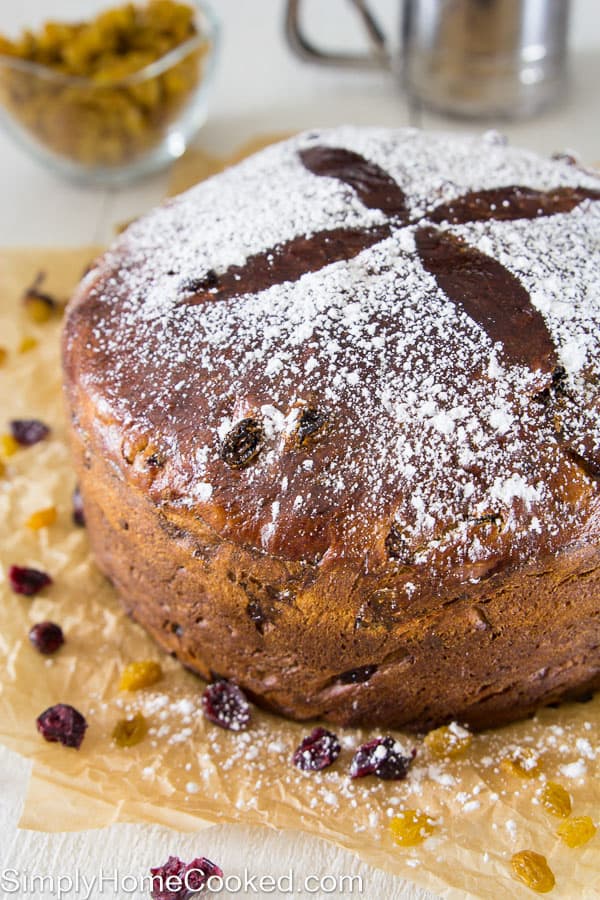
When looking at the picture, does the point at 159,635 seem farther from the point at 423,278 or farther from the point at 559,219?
the point at 559,219

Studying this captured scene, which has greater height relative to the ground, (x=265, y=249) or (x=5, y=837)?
(x=265, y=249)

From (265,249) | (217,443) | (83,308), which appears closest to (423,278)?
(265,249)

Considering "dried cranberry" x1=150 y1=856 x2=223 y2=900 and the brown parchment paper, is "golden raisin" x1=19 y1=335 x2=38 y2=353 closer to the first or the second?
the brown parchment paper

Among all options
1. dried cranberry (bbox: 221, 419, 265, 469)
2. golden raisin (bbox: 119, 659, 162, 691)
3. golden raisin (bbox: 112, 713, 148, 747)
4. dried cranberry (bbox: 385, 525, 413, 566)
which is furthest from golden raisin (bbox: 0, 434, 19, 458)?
dried cranberry (bbox: 385, 525, 413, 566)

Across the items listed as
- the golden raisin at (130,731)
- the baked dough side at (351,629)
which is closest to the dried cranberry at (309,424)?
the baked dough side at (351,629)

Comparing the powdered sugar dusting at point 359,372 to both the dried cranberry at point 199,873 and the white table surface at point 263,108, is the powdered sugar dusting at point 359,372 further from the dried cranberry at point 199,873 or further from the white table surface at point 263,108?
the white table surface at point 263,108

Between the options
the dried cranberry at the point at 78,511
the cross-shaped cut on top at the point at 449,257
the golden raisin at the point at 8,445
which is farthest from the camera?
the golden raisin at the point at 8,445

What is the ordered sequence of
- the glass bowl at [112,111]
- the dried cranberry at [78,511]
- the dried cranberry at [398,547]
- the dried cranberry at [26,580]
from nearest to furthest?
1. the dried cranberry at [398,547]
2. the dried cranberry at [26,580]
3. the dried cranberry at [78,511]
4. the glass bowl at [112,111]
